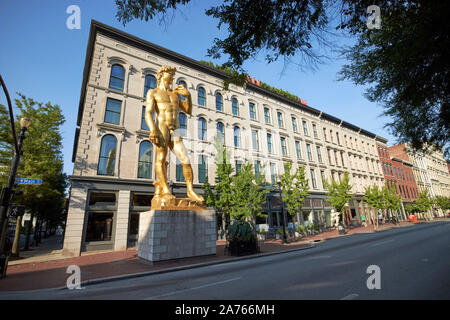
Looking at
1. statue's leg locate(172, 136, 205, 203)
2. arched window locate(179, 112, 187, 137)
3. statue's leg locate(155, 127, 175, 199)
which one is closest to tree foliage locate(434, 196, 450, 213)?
arched window locate(179, 112, 187, 137)

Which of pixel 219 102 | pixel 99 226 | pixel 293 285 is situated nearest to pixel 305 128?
pixel 219 102

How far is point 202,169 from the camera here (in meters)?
20.6

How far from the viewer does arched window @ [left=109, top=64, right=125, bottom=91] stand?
18.2 meters

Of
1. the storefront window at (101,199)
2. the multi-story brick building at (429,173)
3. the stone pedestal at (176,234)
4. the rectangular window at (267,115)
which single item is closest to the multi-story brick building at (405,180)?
the multi-story brick building at (429,173)

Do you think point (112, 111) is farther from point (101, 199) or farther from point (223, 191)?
point (223, 191)

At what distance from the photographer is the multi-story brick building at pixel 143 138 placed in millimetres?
15320

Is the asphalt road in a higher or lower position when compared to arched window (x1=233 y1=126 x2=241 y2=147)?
lower

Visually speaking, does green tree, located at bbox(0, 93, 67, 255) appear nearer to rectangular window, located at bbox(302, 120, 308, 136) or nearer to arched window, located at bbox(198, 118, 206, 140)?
arched window, located at bbox(198, 118, 206, 140)

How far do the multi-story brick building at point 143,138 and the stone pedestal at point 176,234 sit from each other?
6631 millimetres

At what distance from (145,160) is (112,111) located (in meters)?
A: 4.66

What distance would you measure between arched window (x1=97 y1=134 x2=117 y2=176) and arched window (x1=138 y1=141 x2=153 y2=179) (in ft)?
6.36

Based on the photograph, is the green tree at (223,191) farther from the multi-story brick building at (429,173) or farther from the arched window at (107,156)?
the multi-story brick building at (429,173)
